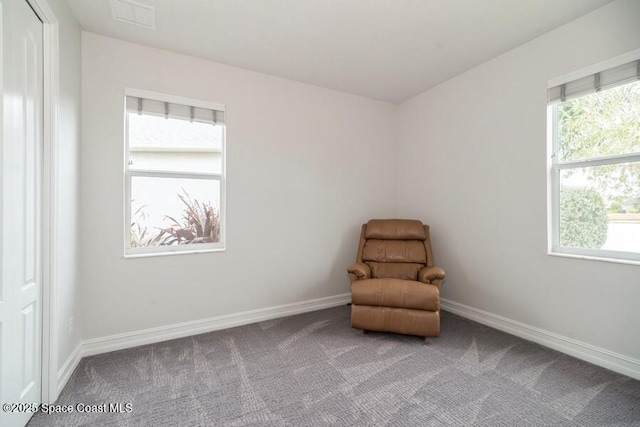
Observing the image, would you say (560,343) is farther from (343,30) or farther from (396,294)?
(343,30)

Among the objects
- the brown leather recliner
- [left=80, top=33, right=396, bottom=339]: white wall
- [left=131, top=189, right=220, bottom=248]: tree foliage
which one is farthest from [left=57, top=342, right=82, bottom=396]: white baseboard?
the brown leather recliner

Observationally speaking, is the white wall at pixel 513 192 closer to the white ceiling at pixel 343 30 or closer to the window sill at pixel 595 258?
the window sill at pixel 595 258

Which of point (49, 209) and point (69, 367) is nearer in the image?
point (49, 209)

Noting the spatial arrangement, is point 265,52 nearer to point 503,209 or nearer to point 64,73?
point 64,73

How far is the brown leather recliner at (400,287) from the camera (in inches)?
99.8

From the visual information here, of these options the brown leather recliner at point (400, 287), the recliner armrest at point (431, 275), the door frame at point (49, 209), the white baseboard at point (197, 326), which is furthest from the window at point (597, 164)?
the door frame at point (49, 209)

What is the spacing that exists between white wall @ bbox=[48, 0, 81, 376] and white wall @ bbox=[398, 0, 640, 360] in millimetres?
3573

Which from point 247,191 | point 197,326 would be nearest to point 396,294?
point 247,191

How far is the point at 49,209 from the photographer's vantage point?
1.77 meters

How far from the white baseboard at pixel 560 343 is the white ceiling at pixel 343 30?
2625 mm

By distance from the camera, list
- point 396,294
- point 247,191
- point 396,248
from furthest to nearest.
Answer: point 396,248 → point 247,191 → point 396,294

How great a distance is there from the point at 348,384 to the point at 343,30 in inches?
109

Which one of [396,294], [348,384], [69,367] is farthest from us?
[396,294]

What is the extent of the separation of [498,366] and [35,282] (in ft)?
10.5
